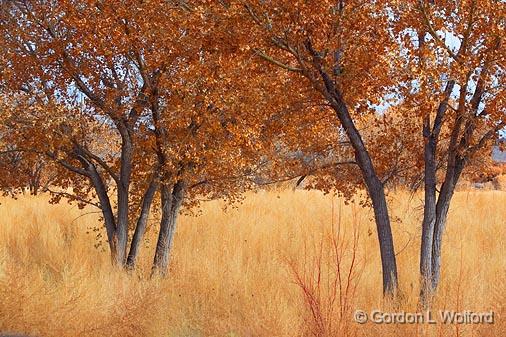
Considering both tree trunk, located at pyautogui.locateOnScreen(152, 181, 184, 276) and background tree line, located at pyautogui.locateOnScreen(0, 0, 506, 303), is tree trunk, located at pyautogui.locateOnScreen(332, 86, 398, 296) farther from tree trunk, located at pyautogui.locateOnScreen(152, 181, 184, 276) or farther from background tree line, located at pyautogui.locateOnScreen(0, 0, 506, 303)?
tree trunk, located at pyautogui.locateOnScreen(152, 181, 184, 276)

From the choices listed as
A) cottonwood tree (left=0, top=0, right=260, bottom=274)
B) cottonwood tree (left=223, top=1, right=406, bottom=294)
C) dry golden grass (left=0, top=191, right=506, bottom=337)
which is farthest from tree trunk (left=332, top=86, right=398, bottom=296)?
cottonwood tree (left=0, top=0, right=260, bottom=274)

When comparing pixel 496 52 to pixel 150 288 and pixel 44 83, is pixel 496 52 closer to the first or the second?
pixel 150 288

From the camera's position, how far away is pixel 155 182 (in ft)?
33.3

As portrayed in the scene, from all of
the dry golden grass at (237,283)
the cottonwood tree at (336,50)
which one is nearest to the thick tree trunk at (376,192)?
the cottonwood tree at (336,50)

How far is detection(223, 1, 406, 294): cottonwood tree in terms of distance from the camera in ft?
22.1

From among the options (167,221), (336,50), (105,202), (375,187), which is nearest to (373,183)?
(375,187)

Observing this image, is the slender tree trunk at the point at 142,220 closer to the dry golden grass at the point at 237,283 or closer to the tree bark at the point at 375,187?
the dry golden grass at the point at 237,283

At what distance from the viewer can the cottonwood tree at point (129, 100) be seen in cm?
834

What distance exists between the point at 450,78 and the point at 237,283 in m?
4.74

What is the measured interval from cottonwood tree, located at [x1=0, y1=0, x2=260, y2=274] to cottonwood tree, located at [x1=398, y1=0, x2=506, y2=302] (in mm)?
2273

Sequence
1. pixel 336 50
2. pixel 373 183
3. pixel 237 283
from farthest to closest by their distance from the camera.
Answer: pixel 237 283, pixel 373 183, pixel 336 50

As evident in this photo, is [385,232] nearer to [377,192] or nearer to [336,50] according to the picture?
[377,192]

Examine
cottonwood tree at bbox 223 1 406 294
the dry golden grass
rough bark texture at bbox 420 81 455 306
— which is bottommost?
the dry golden grass

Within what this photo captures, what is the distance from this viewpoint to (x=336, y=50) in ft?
24.2
